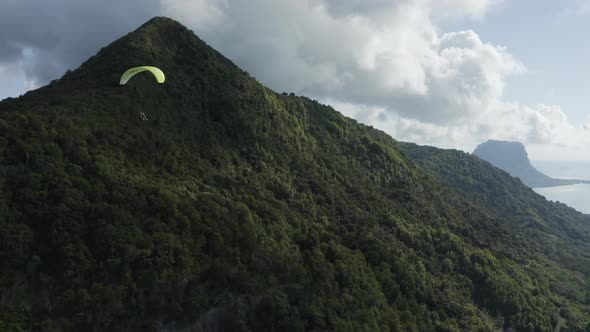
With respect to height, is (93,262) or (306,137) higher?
(306,137)

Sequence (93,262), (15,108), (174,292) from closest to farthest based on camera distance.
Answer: (93,262), (174,292), (15,108)

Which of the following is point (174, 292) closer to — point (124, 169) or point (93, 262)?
point (93, 262)

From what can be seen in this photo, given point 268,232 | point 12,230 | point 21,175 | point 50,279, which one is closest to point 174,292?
point 50,279

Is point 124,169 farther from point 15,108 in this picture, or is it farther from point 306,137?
point 306,137

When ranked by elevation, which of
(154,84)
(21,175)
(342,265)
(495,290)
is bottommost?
(495,290)

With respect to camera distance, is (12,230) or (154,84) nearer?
(12,230)

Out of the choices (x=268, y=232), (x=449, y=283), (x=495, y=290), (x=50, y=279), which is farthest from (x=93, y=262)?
(x=495, y=290)

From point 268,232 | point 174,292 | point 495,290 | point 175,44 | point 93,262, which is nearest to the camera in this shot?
point 93,262
